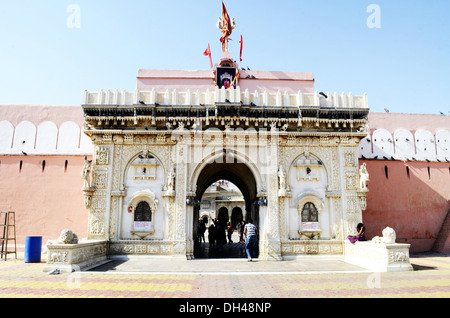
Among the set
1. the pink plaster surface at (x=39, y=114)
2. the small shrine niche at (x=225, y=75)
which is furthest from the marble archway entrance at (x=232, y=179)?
the pink plaster surface at (x=39, y=114)

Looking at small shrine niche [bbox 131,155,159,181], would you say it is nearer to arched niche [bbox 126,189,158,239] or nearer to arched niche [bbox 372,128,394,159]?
arched niche [bbox 126,189,158,239]

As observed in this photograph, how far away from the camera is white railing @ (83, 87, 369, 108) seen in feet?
40.2

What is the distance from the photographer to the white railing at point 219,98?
40.2 feet

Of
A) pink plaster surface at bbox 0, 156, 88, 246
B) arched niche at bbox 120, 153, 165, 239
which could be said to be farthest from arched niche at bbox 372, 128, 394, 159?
pink plaster surface at bbox 0, 156, 88, 246

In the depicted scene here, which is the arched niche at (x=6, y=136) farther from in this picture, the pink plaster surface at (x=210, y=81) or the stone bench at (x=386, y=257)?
the stone bench at (x=386, y=257)

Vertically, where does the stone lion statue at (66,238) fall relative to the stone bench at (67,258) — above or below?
above

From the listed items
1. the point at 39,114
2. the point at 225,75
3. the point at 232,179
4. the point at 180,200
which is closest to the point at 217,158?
the point at 180,200

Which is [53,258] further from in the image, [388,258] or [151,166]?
[388,258]

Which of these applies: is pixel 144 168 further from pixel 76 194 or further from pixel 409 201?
pixel 409 201

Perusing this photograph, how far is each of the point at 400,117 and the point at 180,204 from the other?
39.6 ft

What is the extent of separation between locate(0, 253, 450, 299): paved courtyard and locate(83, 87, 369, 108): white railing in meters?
6.02

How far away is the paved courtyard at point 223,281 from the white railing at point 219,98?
237 inches

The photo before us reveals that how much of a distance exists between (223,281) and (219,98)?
7.01 m
